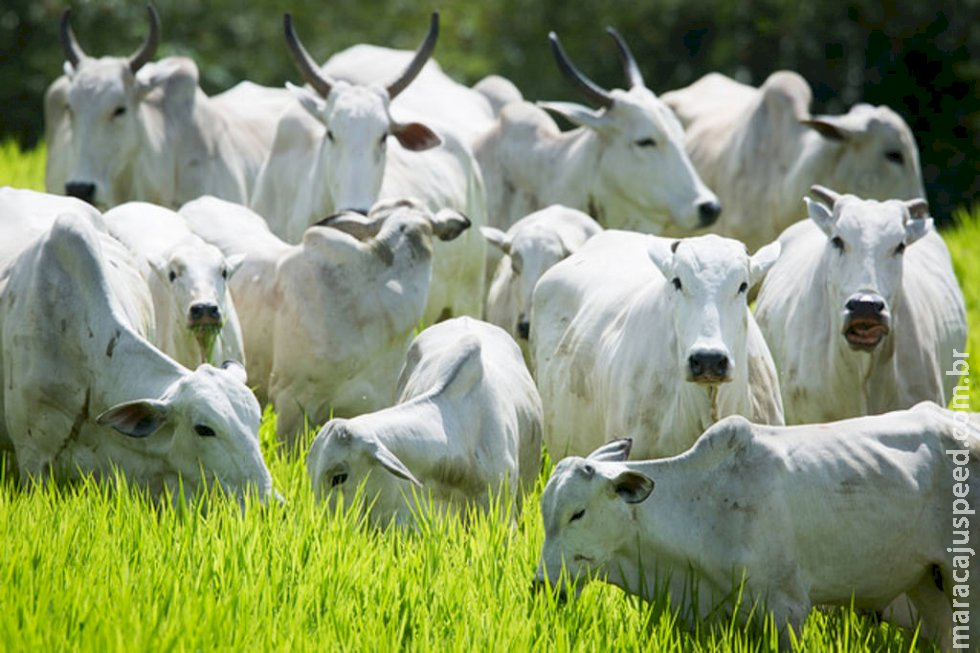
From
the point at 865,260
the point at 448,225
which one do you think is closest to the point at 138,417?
the point at 448,225

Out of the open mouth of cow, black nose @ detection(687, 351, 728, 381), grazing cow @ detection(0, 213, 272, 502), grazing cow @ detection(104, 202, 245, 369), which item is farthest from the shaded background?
grazing cow @ detection(0, 213, 272, 502)

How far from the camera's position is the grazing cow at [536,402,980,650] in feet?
19.9

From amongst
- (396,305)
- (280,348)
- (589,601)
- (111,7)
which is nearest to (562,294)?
(396,305)

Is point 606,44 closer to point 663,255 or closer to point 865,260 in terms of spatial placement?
point 865,260

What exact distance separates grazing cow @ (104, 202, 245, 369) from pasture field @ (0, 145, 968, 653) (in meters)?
1.38

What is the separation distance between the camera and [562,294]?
891cm

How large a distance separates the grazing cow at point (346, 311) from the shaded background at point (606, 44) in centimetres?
1022

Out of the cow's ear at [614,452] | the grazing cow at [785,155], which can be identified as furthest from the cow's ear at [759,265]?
the grazing cow at [785,155]

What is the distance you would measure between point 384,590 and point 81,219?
2347 mm

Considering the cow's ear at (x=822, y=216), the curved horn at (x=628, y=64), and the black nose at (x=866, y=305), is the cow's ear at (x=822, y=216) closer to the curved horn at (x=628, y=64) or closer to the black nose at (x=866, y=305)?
the black nose at (x=866, y=305)

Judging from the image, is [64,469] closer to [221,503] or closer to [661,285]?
[221,503]

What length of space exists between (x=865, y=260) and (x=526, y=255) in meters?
2.33

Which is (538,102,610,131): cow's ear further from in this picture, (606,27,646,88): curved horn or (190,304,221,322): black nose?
(190,304,221,322): black nose

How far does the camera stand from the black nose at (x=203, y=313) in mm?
8219
